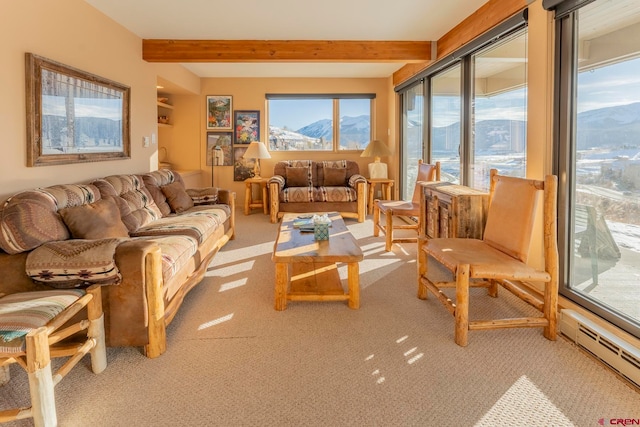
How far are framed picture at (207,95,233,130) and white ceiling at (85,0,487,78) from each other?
8.76ft

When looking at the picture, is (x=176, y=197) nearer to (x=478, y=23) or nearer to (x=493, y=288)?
(x=493, y=288)

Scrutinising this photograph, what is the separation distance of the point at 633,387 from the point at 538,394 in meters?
0.47

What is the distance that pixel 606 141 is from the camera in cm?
241

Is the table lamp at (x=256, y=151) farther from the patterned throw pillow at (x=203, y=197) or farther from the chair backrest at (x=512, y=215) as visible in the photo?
the chair backrest at (x=512, y=215)

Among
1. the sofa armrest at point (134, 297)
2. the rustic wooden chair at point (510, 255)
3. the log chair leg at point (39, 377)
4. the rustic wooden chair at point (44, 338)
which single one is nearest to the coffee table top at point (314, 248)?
the rustic wooden chair at point (510, 255)

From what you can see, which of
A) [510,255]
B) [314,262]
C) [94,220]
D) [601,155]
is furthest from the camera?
[314,262]

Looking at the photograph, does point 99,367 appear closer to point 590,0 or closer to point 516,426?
point 516,426

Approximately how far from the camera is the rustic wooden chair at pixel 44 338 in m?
1.56

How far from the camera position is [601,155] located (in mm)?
2457

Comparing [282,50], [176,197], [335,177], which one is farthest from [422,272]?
[335,177]

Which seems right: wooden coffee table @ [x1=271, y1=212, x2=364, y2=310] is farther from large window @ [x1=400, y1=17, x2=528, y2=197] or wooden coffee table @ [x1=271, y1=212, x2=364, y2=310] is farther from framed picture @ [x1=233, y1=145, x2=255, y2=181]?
framed picture @ [x1=233, y1=145, x2=255, y2=181]

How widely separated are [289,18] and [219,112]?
365 centimetres

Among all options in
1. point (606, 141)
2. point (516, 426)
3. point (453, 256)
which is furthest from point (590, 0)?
point (516, 426)

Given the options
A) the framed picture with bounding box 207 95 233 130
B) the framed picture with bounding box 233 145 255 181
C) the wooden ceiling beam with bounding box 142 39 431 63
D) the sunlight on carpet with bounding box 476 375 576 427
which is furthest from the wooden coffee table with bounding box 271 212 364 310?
the framed picture with bounding box 207 95 233 130
